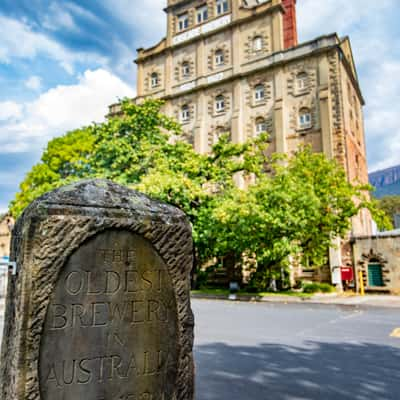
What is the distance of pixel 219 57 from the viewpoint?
107 ft

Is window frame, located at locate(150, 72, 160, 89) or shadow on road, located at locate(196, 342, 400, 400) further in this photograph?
window frame, located at locate(150, 72, 160, 89)

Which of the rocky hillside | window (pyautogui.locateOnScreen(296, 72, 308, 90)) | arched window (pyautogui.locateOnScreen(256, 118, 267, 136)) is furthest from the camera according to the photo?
the rocky hillside

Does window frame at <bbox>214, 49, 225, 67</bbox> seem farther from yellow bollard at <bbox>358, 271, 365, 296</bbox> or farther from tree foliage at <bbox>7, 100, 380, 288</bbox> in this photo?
yellow bollard at <bbox>358, 271, 365, 296</bbox>

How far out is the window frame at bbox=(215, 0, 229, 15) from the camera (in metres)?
32.8

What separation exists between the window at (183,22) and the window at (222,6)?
3.19m

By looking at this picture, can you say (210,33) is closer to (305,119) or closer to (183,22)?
(183,22)

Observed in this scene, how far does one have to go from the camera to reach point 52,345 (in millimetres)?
2502

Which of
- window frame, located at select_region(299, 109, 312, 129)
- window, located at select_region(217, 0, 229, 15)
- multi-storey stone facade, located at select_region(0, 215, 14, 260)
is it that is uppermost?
window, located at select_region(217, 0, 229, 15)

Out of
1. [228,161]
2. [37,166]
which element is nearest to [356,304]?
[228,161]

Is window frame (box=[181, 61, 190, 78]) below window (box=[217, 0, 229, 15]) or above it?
below

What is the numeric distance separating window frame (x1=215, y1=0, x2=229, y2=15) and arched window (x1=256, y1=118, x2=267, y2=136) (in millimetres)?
10543

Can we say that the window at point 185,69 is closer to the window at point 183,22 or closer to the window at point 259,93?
the window at point 183,22

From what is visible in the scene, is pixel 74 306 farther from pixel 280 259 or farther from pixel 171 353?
pixel 280 259

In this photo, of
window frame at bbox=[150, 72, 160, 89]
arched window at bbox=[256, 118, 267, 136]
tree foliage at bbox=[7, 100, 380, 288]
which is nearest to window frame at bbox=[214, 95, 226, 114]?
arched window at bbox=[256, 118, 267, 136]
